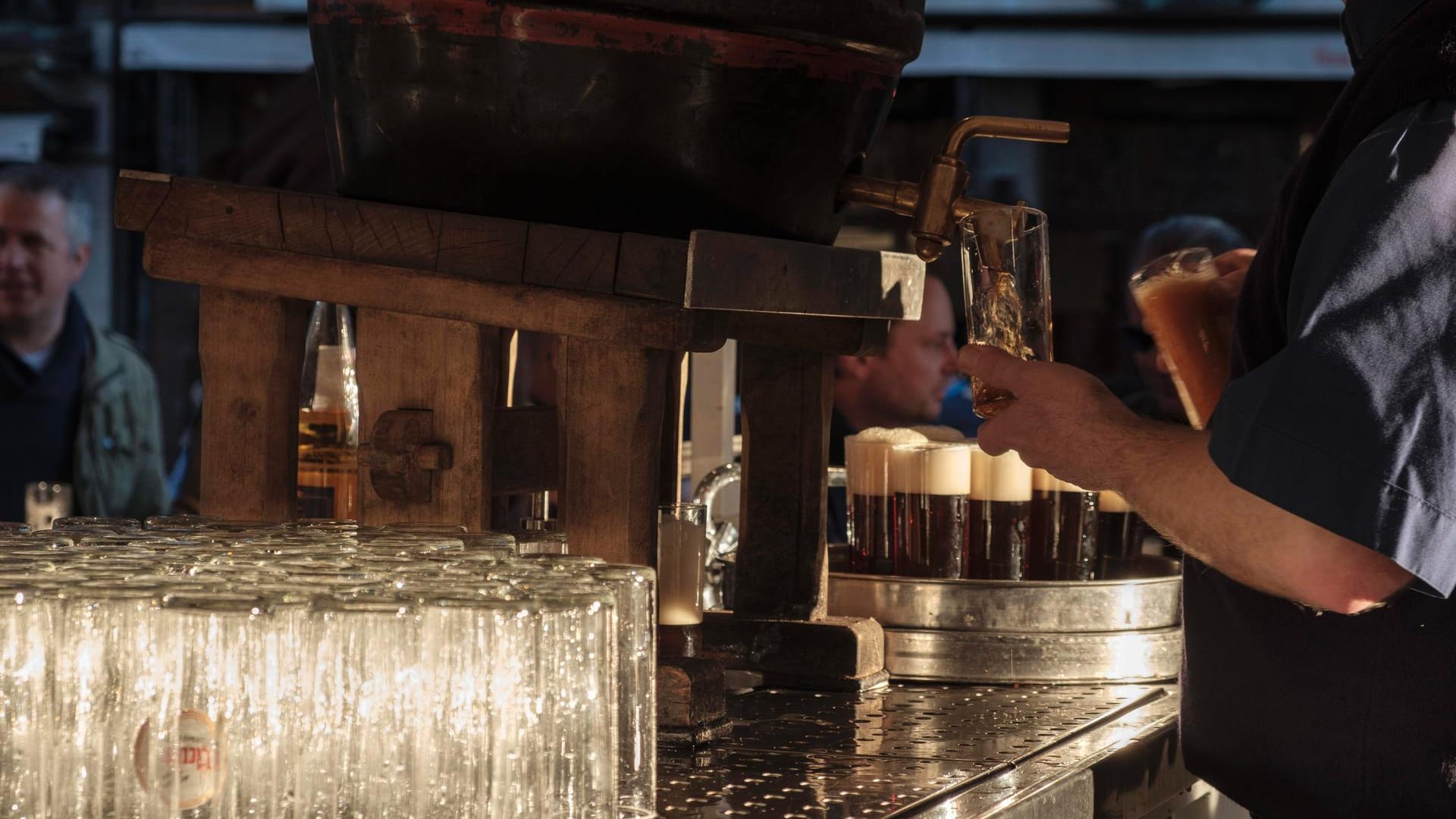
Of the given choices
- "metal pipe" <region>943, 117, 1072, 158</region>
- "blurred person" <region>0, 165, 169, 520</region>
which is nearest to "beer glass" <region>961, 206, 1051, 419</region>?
"metal pipe" <region>943, 117, 1072, 158</region>

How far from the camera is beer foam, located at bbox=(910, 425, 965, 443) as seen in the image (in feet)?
7.97

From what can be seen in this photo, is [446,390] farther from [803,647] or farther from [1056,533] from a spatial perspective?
[1056,533]

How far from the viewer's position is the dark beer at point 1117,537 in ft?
8.29

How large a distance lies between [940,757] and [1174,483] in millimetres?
406

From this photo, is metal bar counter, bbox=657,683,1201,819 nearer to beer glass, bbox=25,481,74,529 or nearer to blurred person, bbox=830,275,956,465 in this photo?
beer glass, bbox=25,481,74,529

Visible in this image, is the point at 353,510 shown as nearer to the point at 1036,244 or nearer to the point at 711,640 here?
the point at 711,640

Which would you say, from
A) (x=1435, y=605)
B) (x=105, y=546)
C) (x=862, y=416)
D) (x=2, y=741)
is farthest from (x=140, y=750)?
(x=862, y=416)

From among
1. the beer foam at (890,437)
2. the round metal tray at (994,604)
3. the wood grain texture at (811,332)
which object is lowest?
the round metal tray at (994,604)

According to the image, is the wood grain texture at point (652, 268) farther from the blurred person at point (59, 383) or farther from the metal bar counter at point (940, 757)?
the blurred person at point (59, 383)

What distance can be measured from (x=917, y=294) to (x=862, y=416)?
2.85 metres

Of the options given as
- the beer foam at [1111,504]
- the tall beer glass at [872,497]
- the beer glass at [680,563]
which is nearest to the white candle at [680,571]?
the beer glass at [680,563]

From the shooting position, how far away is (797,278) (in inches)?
72.3

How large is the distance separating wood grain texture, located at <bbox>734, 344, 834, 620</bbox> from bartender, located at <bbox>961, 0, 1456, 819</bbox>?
50 cm

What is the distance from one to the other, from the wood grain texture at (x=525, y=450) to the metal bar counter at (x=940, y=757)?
0.34 meters
